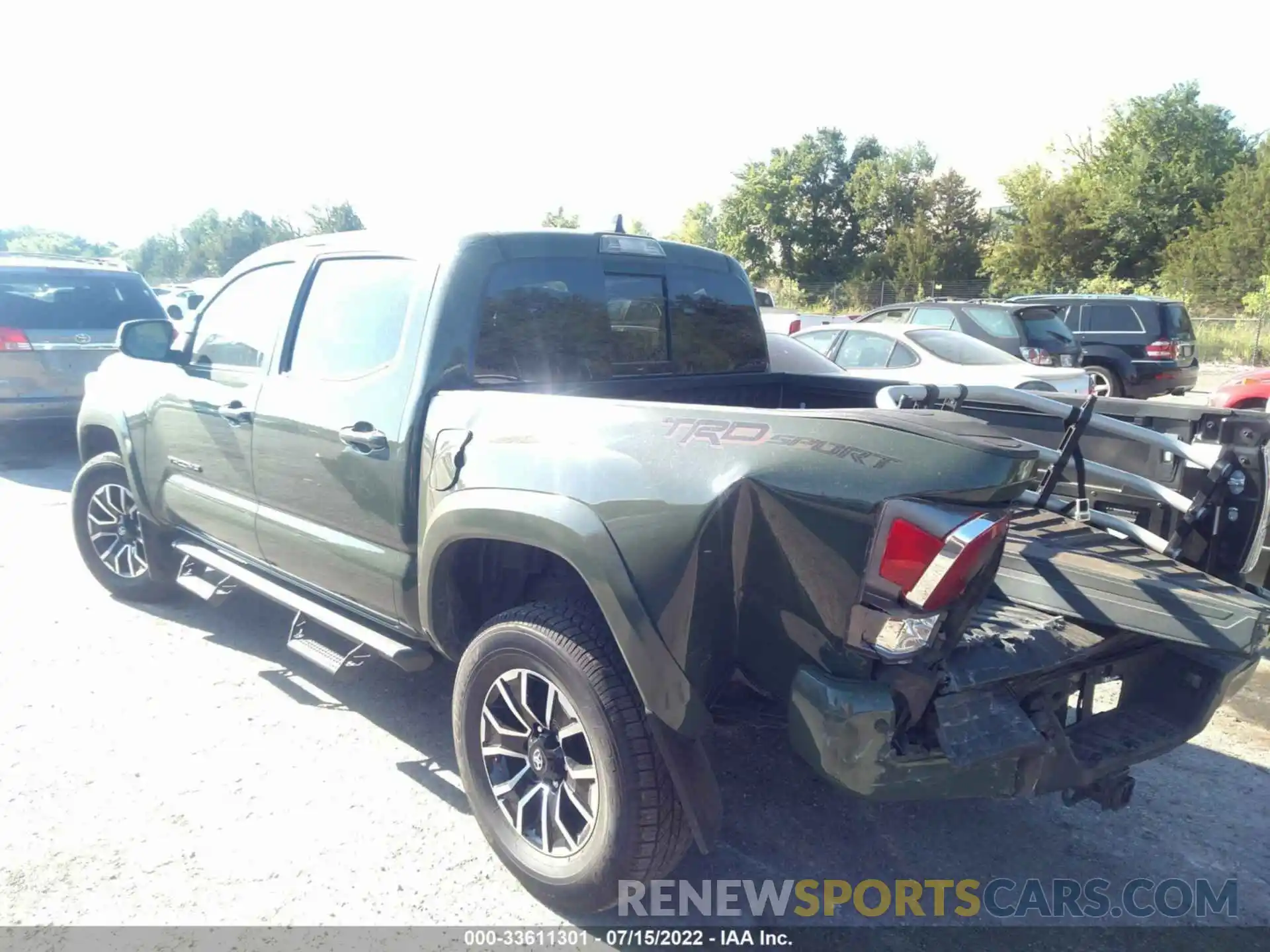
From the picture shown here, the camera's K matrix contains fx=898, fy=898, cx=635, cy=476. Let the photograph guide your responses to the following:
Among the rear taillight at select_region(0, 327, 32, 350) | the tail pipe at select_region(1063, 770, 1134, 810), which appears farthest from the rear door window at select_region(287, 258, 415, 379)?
the rear taillight at select_region(0, 327, 32, 350)

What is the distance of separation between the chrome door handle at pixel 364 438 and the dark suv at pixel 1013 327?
9.77 meters

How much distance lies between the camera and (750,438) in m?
2.25

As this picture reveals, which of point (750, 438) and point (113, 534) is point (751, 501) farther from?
point (113, 534)

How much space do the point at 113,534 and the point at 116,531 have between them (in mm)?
44

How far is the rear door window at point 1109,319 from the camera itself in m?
14.9

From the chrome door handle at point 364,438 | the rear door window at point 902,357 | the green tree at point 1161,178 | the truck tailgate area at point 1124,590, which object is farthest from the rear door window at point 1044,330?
the green tree at point 1161,178

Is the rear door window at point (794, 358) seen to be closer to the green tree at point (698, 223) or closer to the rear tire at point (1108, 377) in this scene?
the rear tire at point (1108, 377)

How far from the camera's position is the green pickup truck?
6.99 feet

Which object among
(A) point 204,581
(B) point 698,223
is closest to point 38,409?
(A) point 204,581

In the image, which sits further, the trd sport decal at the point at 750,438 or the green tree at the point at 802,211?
the green tree at the point at 802,211

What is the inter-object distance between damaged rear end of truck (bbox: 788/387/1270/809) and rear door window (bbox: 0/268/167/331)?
8.79 m

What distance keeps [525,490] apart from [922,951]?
176cm

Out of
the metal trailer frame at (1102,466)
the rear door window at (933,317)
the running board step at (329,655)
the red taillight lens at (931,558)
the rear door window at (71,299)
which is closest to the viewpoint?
the red taillight lens at (931,558)

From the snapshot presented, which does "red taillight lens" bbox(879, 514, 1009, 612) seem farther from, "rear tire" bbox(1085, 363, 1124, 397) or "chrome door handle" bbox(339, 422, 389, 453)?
"rear tire" bbox(1085, 363, 1124, 397)
